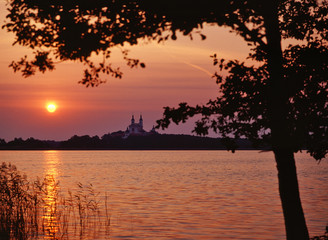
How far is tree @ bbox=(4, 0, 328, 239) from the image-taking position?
1348 centimetres

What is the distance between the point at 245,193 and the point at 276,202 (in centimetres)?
949

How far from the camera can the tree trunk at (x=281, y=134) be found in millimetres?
15117

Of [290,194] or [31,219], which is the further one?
[31,219]

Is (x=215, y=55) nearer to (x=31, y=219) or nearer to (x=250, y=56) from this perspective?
(x=250, y=56)

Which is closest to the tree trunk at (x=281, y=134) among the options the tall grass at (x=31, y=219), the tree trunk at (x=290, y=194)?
the tree trunk at (x=290, y=194)

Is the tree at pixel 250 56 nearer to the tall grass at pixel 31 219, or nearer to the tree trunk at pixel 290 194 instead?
the tree trunk at pixel 290 194

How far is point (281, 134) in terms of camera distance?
15.1 metres

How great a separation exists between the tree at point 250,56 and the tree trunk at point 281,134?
3 centimetres

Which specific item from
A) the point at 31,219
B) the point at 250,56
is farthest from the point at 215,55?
the point at 31,219

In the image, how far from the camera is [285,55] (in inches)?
660

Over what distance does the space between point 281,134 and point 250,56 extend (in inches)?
116

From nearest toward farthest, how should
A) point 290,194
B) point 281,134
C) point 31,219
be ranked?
point 281,134
point 290,194
point 31,219

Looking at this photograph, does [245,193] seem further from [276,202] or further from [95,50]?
[95,50]

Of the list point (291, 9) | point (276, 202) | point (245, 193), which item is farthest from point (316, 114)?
point (245, 193)
